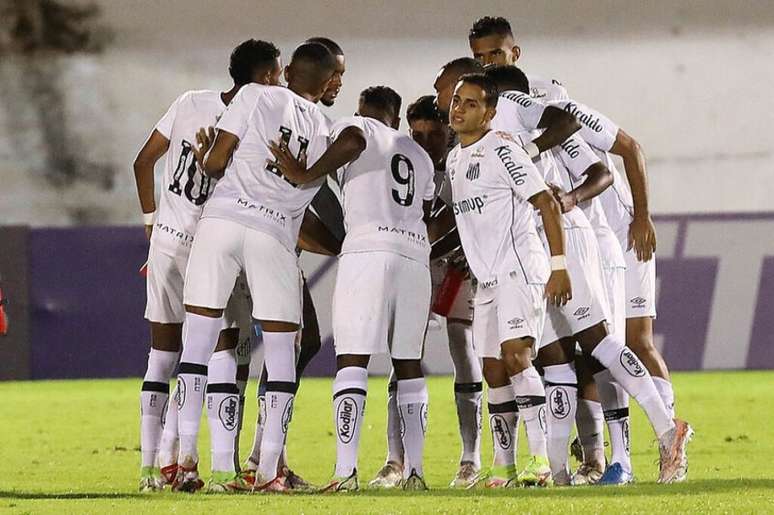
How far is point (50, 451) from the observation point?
8836 mm

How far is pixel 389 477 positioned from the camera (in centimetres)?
676

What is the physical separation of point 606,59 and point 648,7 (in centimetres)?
67

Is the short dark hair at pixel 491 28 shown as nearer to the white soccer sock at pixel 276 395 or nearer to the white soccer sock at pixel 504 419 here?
the white soccer sock at pixel 504 419

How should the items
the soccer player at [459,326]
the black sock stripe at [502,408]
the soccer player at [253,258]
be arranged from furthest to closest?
the soccer player at [459,326] → the black sock stripe at [502,408] → the soccer player at [253,258]

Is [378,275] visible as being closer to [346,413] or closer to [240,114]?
[346,413]

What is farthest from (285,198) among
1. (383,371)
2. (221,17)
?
(221,17)

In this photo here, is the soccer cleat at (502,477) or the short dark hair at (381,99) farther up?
the short dark hair at (381,99)

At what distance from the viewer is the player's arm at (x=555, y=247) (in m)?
6.20

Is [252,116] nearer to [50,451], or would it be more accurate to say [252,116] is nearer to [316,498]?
[316,498]

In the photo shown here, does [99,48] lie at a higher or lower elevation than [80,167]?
higher

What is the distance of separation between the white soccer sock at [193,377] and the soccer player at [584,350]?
4.54 ft

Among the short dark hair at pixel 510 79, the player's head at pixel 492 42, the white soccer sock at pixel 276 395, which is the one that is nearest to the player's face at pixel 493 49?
the player's head at pixel 492 42

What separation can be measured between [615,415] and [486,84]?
153 cm

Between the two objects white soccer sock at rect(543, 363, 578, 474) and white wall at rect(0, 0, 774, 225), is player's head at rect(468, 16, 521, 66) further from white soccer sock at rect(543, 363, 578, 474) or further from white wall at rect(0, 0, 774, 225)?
white wall at rect(0, 0, 774, 225)
